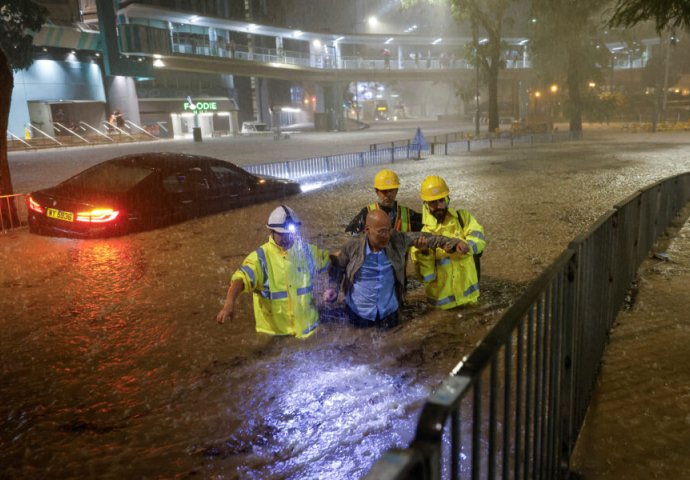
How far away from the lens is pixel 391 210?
19.3 feet

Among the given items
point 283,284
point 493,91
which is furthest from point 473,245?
point 493,91

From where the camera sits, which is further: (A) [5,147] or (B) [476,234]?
(A) [5,147]

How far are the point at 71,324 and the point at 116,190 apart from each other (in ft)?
13.3

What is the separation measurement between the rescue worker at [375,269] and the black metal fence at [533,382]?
4.80 feet

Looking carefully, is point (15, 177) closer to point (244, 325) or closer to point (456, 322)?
point (244, 325)

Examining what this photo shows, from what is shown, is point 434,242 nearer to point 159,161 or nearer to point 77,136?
point 159,161

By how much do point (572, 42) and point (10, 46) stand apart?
30618mm

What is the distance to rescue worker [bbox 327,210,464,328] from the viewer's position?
16.5 ft

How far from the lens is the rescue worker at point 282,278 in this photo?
4562 mm

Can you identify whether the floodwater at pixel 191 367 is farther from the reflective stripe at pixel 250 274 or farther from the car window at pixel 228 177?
the car window at pixel 228 177

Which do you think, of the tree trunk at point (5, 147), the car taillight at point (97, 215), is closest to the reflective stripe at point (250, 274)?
the car taillight at point (97, 215)

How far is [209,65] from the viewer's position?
42.9 m

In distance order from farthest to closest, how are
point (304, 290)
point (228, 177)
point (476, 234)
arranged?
point (228, 177) → point (476, 234) → point (304, 290)

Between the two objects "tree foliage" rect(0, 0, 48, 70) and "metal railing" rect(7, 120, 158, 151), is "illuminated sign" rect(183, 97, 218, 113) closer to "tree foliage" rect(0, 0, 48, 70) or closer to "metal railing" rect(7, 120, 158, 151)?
"metal railing" rect(7, 120, 158, 151)
